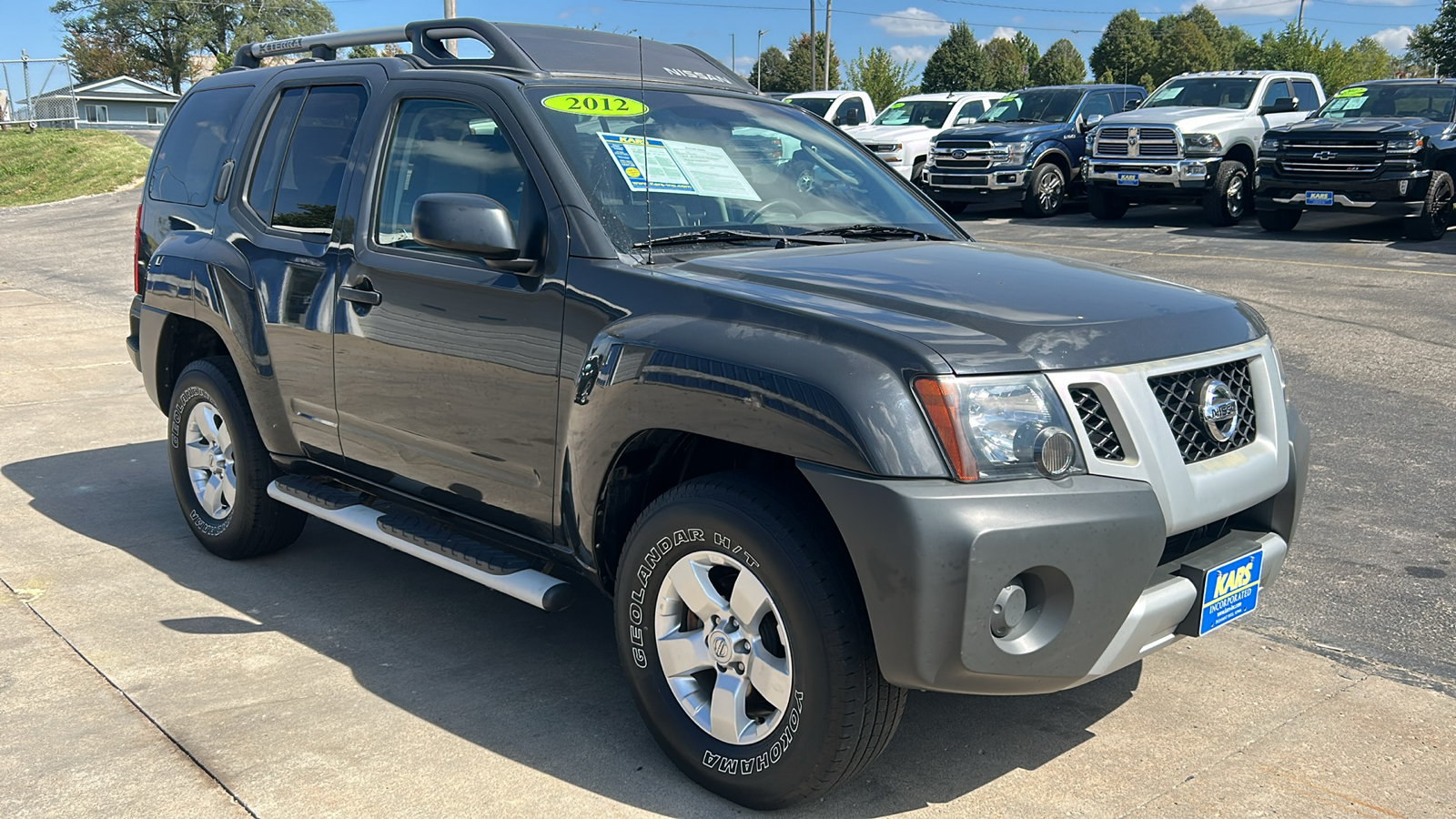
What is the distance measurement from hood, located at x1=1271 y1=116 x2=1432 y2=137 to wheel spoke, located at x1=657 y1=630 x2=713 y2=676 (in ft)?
49.4

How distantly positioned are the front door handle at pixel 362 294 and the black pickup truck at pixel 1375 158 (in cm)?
1461

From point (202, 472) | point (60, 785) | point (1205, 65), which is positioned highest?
point (1205, 65)

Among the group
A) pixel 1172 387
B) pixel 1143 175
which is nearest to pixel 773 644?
pixel 1172 387

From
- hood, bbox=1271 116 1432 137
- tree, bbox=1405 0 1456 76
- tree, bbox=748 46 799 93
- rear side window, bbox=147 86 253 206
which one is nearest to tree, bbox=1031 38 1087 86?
tree, bbox=748 46 799 93

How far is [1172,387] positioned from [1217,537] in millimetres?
535

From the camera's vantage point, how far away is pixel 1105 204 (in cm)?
1936

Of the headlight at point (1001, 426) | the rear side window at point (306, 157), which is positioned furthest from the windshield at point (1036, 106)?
the headlight at point (1001, 426)

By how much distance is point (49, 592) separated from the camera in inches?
191

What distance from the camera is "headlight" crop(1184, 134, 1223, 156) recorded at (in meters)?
17.5

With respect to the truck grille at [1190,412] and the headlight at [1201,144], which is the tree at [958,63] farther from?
the truck grille at [1190,412]

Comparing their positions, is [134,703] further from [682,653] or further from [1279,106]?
[1279,106]

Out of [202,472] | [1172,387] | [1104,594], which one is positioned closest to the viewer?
[1104,594]

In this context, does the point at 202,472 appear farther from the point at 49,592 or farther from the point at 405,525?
the point at 405,525

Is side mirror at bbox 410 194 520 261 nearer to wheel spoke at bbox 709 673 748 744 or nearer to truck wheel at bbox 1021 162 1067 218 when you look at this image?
wheel spoke at bbox 709 673 748 744
